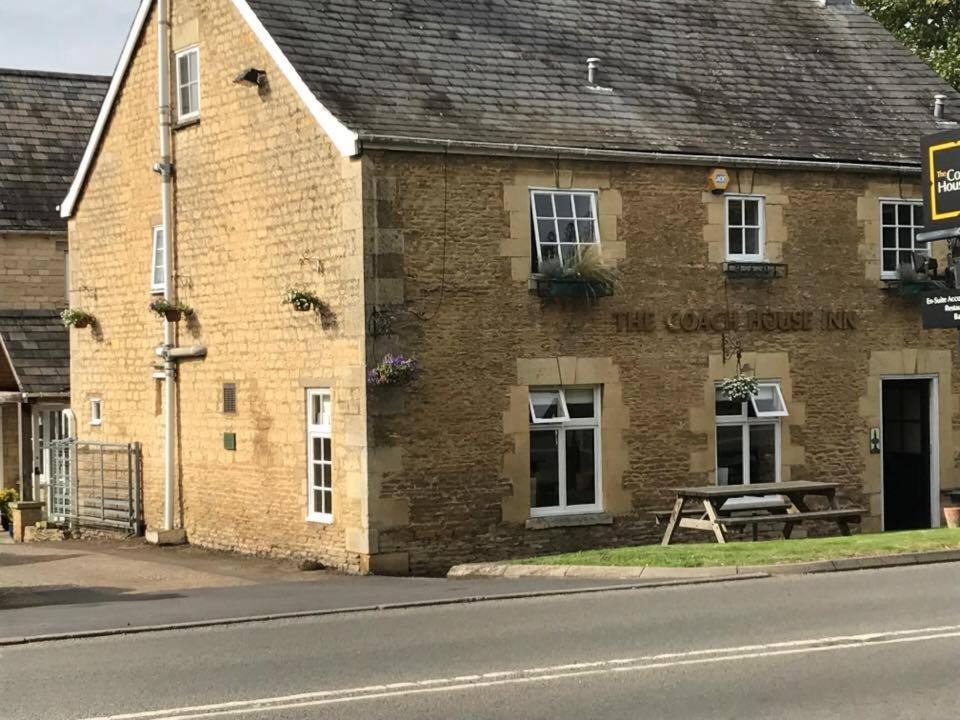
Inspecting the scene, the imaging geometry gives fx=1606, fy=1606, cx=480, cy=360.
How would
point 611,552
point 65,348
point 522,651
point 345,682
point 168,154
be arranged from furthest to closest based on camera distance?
1. point 65,348
2. point 168,154
3. point 611,552
4. point 522,651
5. point 345,682

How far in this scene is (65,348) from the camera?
31.3 metres

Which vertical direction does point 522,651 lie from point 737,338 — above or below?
below

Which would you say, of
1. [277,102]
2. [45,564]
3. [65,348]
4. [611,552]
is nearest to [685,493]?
[611,552]

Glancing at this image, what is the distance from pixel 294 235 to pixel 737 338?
6298 millimetres

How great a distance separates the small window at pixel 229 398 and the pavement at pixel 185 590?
2074 millimetres

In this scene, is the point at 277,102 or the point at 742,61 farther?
Answer: the point at 742,61

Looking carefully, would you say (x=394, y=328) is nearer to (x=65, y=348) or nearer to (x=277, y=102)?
(x=277, y=102)

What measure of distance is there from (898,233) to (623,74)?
471cm

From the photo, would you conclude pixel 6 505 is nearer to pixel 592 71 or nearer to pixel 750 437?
pixel 592 71

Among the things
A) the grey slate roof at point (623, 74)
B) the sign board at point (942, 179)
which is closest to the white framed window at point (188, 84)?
the grey slate roof at point (623, 74)

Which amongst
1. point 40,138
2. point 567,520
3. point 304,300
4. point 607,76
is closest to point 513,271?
point 304,300

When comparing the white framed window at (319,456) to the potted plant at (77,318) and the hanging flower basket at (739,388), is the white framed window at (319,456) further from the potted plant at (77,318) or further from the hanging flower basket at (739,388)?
the potted plant at (77,318)

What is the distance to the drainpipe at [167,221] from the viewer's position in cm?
2434

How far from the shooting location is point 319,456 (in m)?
21.1
